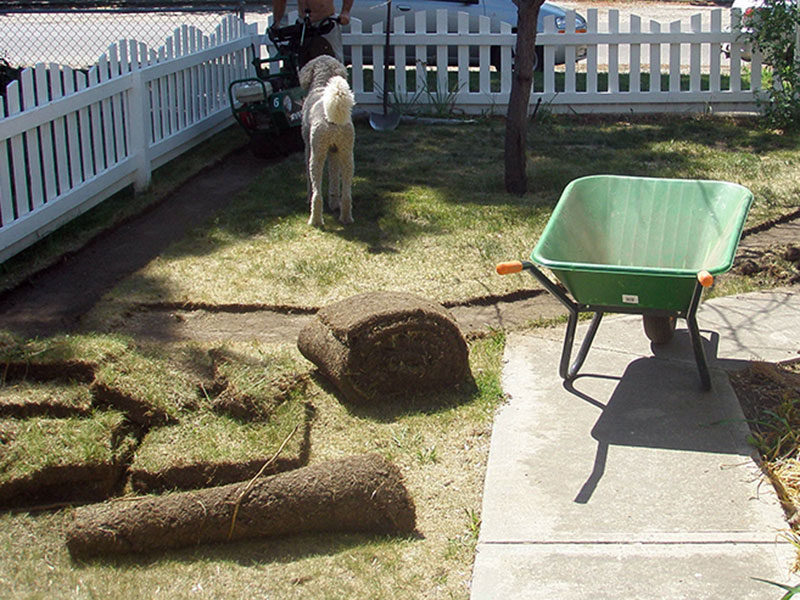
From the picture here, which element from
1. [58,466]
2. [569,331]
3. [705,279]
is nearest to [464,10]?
[569,331]

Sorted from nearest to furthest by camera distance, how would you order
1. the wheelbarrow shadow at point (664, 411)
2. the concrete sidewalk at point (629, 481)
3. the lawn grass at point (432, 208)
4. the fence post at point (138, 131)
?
1. the concrete sidewalk at point (629, 481)
2. the wheelbarrow shadow at point (664, 411)
3. the lawn grass at point (432, 208)
4. the fence post at point (138, 131)

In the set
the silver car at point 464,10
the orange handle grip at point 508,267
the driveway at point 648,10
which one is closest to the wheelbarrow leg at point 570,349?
the orange handle grip at point 508,267

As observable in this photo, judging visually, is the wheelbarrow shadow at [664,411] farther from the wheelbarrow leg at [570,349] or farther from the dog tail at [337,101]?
the dog tail at [337,101]

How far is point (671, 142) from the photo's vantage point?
10250mm

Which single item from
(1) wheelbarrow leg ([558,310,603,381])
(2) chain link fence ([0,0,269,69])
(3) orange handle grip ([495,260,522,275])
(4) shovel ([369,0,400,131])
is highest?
(2) chain link fence ([0,0,269,69])

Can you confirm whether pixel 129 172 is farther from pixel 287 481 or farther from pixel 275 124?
pixel 287 481

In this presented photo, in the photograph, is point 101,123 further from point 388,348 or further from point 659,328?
point 659,328

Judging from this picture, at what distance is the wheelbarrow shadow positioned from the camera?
14.0ft

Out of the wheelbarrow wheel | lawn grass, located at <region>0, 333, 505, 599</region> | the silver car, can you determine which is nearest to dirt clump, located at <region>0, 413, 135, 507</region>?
lawn grass, located at <region>0, 333, 505, 599</region>

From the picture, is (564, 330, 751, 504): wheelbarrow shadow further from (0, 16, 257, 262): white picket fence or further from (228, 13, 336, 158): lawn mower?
(228, 13, 336, 158): lawn mower

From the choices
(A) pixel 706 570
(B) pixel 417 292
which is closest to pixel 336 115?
(B) pixel 417 292

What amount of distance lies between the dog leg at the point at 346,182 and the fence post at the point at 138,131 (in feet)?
6.61

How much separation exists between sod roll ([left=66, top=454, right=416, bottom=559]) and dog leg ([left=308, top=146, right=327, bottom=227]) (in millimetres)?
3901

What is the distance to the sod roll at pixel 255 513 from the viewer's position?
3648mm
